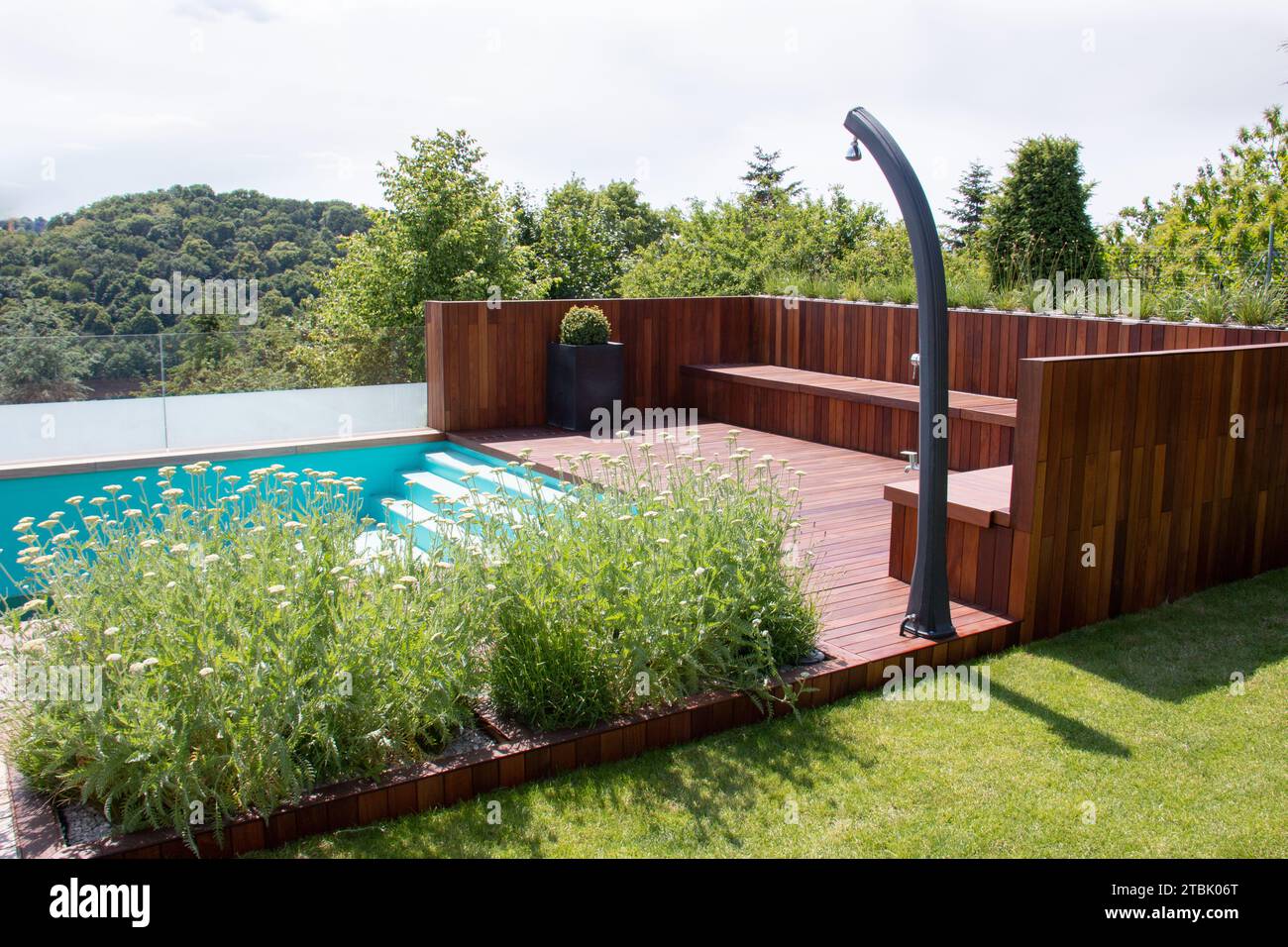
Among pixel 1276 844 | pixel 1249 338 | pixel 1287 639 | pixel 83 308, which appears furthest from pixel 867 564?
pixel 83 308

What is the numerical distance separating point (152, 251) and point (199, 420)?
1316 cm

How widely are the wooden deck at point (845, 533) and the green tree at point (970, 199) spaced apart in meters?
30.3

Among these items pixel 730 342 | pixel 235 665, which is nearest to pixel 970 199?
pixel 730 342

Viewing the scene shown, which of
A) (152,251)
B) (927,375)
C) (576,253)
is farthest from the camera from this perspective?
(576,253)

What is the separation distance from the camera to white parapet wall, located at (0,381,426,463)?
7.27 metres

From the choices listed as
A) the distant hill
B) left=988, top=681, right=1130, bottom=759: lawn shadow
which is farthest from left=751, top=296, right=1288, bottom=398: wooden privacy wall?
the distant hill

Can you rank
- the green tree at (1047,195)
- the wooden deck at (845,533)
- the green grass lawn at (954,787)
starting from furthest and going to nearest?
1. the green tree at (1047,195)
2. the wooden deck at (845,533)
3. the green grass lawn at (954,787)

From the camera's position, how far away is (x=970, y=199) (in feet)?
121

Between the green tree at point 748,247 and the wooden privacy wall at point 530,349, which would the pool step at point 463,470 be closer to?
the wooden privacy wall at point 530,349

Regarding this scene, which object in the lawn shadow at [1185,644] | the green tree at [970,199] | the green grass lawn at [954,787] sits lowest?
the green grass lawn at [954,787]

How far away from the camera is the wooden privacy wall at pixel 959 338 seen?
6785 millimetres

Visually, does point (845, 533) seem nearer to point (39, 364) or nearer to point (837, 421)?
point (837, 421)

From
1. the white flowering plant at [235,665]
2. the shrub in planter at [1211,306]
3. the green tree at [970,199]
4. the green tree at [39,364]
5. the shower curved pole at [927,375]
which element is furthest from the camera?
the green tree at [970,199]

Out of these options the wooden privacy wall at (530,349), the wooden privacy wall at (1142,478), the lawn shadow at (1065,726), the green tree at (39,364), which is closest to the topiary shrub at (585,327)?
the wooden privacy wall at (530,349)
